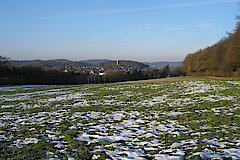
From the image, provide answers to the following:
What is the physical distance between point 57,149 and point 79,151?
68 cm

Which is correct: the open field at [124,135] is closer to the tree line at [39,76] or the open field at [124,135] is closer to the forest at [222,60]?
the forest at [222,60]

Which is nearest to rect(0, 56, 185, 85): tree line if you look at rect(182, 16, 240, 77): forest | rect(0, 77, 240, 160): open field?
rect(182, 16, 240, 77): forest

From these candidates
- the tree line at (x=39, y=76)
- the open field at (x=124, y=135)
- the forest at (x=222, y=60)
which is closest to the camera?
the open field at (x=124, y=135)

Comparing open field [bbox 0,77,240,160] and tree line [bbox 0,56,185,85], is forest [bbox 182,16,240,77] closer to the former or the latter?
tree line [bbox 0,56,185,85]

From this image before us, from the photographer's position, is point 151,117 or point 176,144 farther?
point 151,117

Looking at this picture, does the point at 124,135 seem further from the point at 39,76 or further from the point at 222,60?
the point at 39,76

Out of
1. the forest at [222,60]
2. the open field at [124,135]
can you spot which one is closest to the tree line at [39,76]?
the forest at [222,60]

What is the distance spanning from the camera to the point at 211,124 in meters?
8.02

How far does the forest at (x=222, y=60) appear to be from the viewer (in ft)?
130

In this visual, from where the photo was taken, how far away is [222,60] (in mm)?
55094

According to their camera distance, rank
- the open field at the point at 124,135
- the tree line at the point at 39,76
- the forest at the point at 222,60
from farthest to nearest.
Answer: the tree line at the point at 39,76, the forest at the point at 222,60, the open field at the point at 124,135

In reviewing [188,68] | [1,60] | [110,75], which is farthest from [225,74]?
[1,60]


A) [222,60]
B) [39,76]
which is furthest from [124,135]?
[39,76]

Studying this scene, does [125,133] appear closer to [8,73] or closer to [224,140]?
[224,140]
